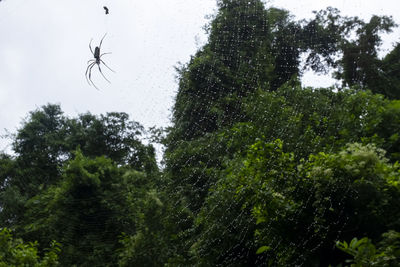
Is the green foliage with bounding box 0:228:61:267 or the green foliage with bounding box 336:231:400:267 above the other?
the green foliage with bounding box 0:228:61:267

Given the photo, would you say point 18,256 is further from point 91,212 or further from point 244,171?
point 91,212

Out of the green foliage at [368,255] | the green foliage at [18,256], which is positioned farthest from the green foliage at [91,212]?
the green foliage at [368,255]

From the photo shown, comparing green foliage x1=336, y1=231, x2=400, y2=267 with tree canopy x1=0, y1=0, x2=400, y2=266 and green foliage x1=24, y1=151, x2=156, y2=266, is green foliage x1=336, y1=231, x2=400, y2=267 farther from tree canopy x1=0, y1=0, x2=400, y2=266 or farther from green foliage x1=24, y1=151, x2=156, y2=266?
green foliage x1=24, y1=151, x2=156, y2=266

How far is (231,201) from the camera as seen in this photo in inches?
169

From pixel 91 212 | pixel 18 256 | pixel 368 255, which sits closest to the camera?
pixel 368 255

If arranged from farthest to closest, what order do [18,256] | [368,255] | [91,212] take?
[91,212] → [18,256] → [368,255]

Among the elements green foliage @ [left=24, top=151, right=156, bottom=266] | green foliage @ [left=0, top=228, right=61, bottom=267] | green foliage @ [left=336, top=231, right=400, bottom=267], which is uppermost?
green foliage @ [left=24, top=151, right=156, bottom=266]

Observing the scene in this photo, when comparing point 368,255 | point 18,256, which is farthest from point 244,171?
point 18,256

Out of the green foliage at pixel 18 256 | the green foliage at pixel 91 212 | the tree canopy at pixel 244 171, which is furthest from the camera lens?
the green foliage at pixel 91 212

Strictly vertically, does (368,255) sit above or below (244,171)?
below

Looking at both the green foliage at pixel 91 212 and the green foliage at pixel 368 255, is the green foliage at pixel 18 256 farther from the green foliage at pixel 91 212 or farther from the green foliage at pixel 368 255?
the green foliage at pixel 368 255

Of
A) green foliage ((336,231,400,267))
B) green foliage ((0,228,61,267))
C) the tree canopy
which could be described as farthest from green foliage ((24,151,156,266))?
green foliage ((336,231,400,267))

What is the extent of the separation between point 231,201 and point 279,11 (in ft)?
22.7

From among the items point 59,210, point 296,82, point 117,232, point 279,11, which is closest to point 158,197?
point 117,232
